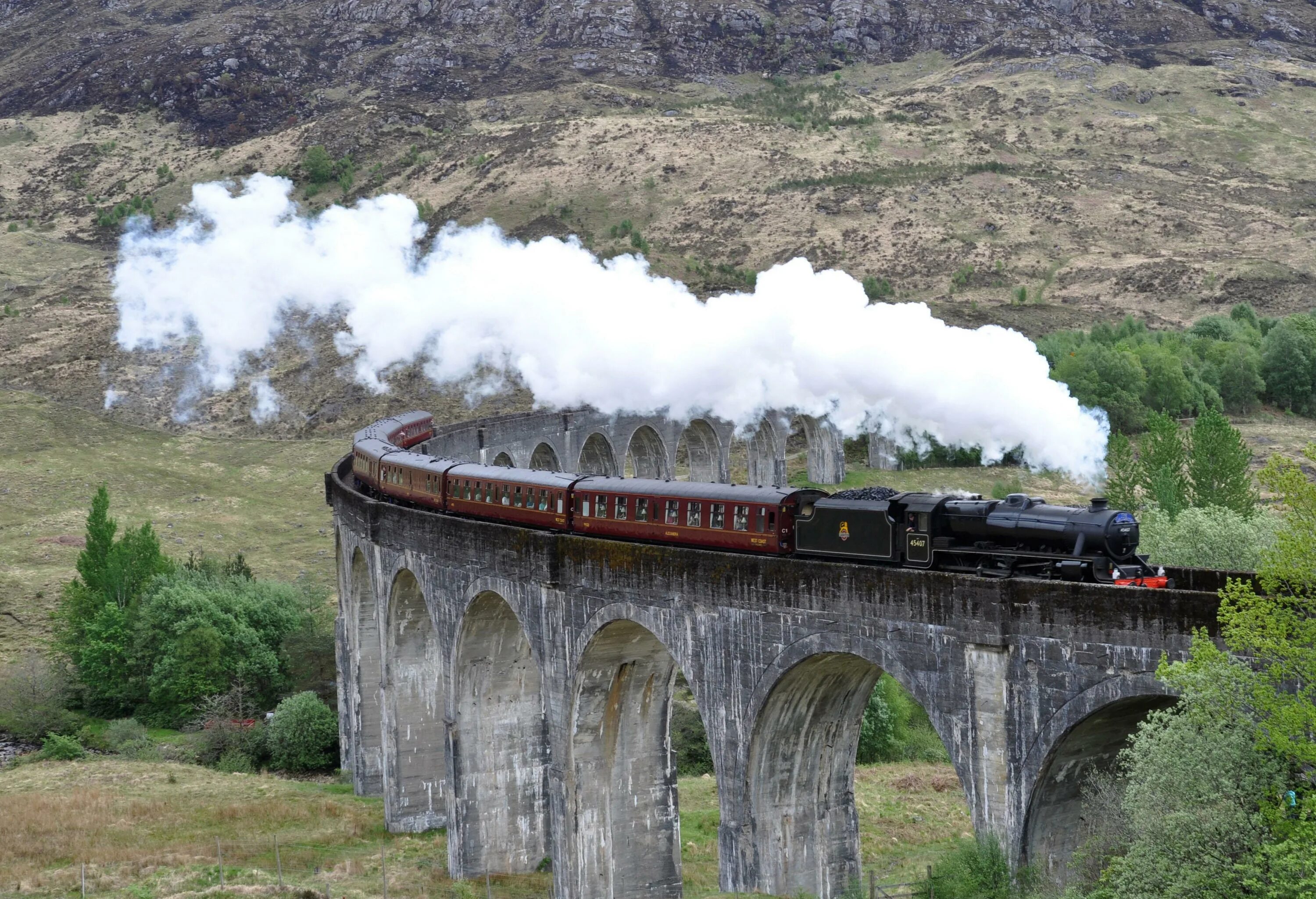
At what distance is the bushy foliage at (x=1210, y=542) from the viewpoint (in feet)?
143

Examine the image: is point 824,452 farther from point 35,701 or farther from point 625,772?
point 625,772

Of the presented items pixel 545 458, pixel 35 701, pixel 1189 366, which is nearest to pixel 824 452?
pixel 545 458

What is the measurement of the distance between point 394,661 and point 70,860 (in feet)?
35.2

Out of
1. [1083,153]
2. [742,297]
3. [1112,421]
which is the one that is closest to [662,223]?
[1083,153]

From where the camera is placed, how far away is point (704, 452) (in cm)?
8725

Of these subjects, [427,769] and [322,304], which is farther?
[322,304]

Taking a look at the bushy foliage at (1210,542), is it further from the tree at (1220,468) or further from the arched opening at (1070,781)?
the arched opening at (1070,781)

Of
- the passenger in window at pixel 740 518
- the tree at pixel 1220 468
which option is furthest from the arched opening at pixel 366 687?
the tree at pixel 1220 468

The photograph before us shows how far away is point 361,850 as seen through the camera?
39.8 m

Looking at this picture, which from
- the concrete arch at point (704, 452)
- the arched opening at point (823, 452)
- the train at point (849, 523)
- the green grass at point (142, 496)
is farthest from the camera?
the arched opening at point (823, 452)

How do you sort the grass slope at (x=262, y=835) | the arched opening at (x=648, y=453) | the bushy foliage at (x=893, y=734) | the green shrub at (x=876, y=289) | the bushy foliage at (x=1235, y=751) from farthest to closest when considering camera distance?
1. the green shrub at (x=876, y=289)
2. the arched opening at (x=648, y=453)
3. the bushy foliage at (x=893, y=734)
4. the grass slope at (x=262, y=835)
5. the bushy foliage at (x=1235, y=751)

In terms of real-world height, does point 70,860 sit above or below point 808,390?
below

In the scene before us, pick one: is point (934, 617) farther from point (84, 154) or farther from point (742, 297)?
point (84, 154)

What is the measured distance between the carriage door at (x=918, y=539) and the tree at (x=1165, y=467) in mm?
38337
